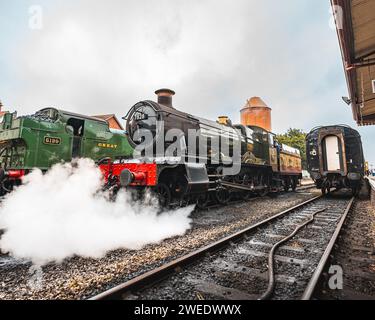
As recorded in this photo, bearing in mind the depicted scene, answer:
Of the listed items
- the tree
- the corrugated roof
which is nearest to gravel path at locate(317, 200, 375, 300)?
the tree

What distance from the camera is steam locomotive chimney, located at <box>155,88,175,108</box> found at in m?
8.12

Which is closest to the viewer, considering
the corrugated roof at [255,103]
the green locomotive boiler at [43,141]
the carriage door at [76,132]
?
the green locomotive boiler at [43,141]

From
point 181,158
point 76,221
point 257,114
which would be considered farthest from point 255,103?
point 76,221

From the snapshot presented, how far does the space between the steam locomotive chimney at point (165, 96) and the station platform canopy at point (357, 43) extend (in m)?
4.97

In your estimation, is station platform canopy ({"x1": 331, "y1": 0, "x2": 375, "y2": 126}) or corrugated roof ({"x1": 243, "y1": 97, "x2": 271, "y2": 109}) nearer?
station platform canopy ({"x1": 331, "y1": 0, "x2": 375, "y2": 126})

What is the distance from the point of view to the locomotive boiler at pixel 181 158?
5.90 metres

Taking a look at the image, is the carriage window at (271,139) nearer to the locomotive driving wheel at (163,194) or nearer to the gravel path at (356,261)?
the gravel path at (356,261)

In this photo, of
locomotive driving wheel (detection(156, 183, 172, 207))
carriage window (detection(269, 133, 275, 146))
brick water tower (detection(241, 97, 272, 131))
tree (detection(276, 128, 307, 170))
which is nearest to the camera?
locomotive driving wheel (detection(156, 183, 172, 207))

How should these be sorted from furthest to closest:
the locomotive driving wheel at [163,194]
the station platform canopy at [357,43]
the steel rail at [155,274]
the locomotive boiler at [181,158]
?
the locomotive driving wheel at [163,194] < the locomotive boiler at [181,158] < the station platform canopy at [357,43] < the steel rail at [155,274]

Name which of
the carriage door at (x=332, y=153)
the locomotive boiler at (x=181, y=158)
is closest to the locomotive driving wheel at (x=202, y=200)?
the locomotive boiler at (x=181, y=158)

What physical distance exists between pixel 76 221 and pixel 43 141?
3940mm

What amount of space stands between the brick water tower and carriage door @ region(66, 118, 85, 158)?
3879 cm

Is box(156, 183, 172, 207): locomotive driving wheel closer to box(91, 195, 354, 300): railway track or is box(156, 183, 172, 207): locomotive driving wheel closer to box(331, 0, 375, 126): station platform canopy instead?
box(91, 195, 354, 300): railway track

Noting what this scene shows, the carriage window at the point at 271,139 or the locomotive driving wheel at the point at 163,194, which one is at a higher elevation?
the carriage window at the point at 271,139
